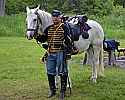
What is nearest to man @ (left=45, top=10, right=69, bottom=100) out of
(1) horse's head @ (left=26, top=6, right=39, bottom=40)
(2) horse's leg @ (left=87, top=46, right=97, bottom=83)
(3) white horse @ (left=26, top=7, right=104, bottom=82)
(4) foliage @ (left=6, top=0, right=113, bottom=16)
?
(3) white horse @ (left=26, top=7, right=104, bottom=82)

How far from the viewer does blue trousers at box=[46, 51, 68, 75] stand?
8227 millimetres

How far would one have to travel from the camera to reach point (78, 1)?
34.9 metres

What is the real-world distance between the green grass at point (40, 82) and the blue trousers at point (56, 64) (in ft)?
1.92

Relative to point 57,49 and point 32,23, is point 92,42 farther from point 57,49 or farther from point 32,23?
point 32,23

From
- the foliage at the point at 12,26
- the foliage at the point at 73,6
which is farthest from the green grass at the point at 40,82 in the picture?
the foliage at the point at 73,6

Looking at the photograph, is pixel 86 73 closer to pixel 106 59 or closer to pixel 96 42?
pixel 96 42

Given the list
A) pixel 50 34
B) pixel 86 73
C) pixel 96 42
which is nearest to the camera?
pixel 50 34

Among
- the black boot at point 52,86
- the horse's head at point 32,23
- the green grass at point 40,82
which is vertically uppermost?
the horse's head at point 32,23

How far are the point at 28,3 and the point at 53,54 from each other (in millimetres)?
31443

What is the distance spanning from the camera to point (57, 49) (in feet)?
26.8

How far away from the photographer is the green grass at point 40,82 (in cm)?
868

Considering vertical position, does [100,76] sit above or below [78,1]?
below

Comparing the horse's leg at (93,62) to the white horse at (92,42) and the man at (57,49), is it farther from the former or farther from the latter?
the man at (57,49)

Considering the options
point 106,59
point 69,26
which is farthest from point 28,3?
point 69,26
